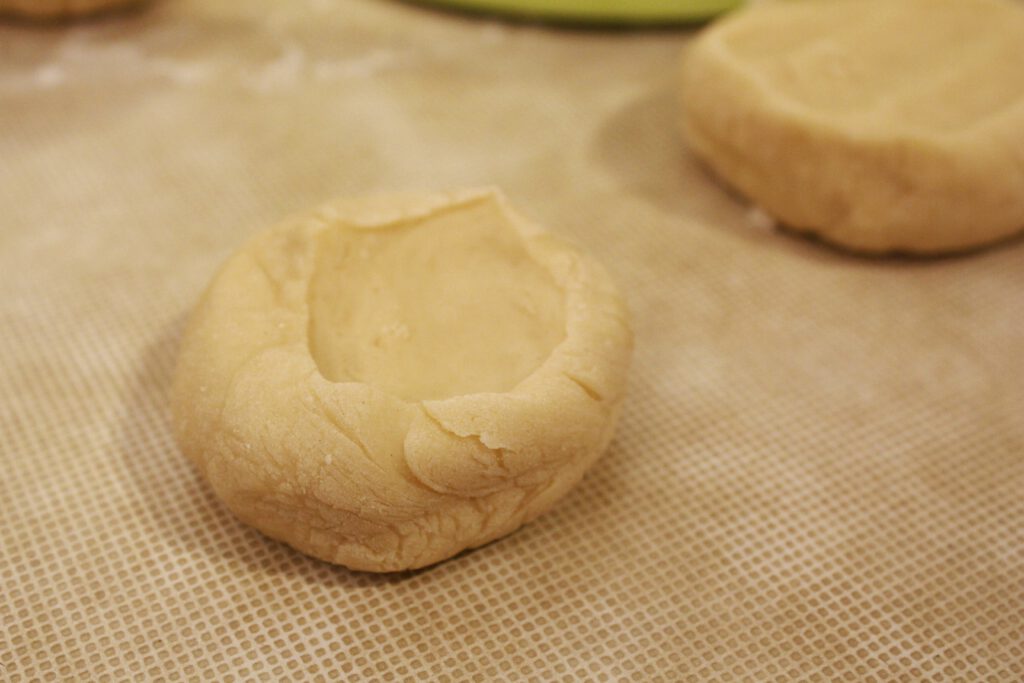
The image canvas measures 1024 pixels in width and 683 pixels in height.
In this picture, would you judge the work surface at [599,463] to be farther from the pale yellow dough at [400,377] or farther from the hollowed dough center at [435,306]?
the hollowed dough center at [435,306]

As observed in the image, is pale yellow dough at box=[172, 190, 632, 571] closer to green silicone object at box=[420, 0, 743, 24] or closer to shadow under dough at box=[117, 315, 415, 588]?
shadow under dough at box=[117, 315, 415, 588]

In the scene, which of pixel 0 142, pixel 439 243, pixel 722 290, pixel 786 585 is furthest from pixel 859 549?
pixel 0 142

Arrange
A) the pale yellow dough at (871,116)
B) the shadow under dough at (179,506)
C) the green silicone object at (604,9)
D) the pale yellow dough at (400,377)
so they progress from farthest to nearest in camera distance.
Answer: the green silicone object at (604,9)
the pale yellow dough at (871,116)
the shadow under dough at (179,506)
the pale yellow dough at (400,377)

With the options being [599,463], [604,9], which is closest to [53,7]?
[604,9]

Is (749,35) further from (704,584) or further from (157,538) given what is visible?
(157,538)

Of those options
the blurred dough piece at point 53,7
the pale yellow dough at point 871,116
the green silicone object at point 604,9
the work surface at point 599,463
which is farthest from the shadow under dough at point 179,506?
the green silicone object at point 604,9

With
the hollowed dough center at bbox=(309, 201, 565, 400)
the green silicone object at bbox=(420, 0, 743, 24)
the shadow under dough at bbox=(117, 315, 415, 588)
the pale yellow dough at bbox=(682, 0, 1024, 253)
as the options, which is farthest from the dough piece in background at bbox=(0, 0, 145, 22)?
the pale yellow dough at bbox=(682, 0, 1024, 253)

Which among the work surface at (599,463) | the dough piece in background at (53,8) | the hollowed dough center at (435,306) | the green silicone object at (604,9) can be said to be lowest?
the work surface at (599,463)
